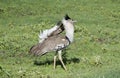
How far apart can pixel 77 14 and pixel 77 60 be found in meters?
12.6

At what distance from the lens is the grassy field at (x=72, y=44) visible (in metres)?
15.5

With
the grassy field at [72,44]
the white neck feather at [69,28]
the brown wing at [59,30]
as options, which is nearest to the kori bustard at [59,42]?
the white neck feather at [69,28]

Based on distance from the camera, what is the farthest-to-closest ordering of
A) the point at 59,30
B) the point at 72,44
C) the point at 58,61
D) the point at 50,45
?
the point at 72,44 → the point at 58,61 → the point at 59,30 → the point at 50,45

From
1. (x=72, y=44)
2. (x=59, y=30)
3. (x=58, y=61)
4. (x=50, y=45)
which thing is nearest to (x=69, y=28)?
(x=59, y=30)

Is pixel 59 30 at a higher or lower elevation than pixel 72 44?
higher

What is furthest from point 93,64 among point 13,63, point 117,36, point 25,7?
point 25,7

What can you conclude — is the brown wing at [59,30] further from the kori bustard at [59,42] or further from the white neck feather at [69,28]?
the white neck feather at [69,28]

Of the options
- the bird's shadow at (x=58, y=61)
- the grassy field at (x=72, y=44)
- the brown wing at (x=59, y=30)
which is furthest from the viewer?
the bird's shadow at (x=58, y=61)

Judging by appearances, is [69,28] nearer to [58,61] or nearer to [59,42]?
[59,42]

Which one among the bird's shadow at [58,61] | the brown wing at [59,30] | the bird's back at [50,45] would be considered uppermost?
the brown wing at [59,30]

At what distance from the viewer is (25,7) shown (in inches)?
1244

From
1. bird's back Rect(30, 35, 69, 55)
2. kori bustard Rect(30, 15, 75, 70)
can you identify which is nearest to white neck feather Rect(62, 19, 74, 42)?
kori bustard Rect(30, 15, 75, 70)

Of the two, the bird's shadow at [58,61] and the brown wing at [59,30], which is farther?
the bird's shadow at [58,61]

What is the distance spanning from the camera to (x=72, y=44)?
823 inches
